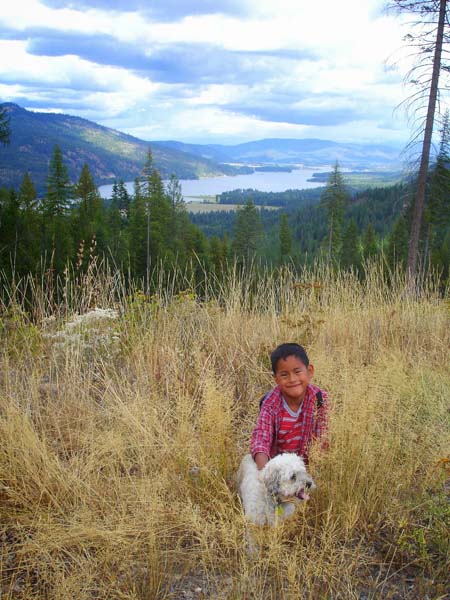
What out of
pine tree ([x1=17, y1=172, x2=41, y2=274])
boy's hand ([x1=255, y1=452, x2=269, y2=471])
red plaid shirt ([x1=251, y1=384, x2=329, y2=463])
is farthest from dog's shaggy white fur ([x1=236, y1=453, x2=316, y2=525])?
pine tree ([x1=17, y1=172, x2=41, y2=274])

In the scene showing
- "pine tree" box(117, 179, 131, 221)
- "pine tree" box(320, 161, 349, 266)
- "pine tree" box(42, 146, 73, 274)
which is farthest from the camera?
"pine tree" box(117, 179, 131, 221)

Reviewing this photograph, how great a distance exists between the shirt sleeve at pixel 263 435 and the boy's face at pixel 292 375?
18cm

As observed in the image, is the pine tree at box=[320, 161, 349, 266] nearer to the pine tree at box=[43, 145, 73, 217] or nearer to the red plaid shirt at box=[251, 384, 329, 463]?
the pine tree at box=[43, 145, 73, 217]

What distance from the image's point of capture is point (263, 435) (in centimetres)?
251

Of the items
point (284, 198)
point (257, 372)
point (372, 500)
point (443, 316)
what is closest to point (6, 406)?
point (257, 372)

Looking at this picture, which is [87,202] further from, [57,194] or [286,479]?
[286,479]

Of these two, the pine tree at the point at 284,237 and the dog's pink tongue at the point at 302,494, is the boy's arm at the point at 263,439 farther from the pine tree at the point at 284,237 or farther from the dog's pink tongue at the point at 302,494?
the pine tree at the point at 284,237

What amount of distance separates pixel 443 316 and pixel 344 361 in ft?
7.71

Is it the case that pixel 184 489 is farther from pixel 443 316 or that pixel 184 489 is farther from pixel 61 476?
pixel 443 316

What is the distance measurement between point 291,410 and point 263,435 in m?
0.23

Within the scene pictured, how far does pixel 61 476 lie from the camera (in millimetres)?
2406

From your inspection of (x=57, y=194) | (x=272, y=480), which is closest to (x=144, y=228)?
(x=57, y=194)

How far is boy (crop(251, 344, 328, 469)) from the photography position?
250 cm

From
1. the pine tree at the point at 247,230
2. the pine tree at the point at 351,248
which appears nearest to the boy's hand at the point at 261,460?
the pine tree at the point at 247,230
